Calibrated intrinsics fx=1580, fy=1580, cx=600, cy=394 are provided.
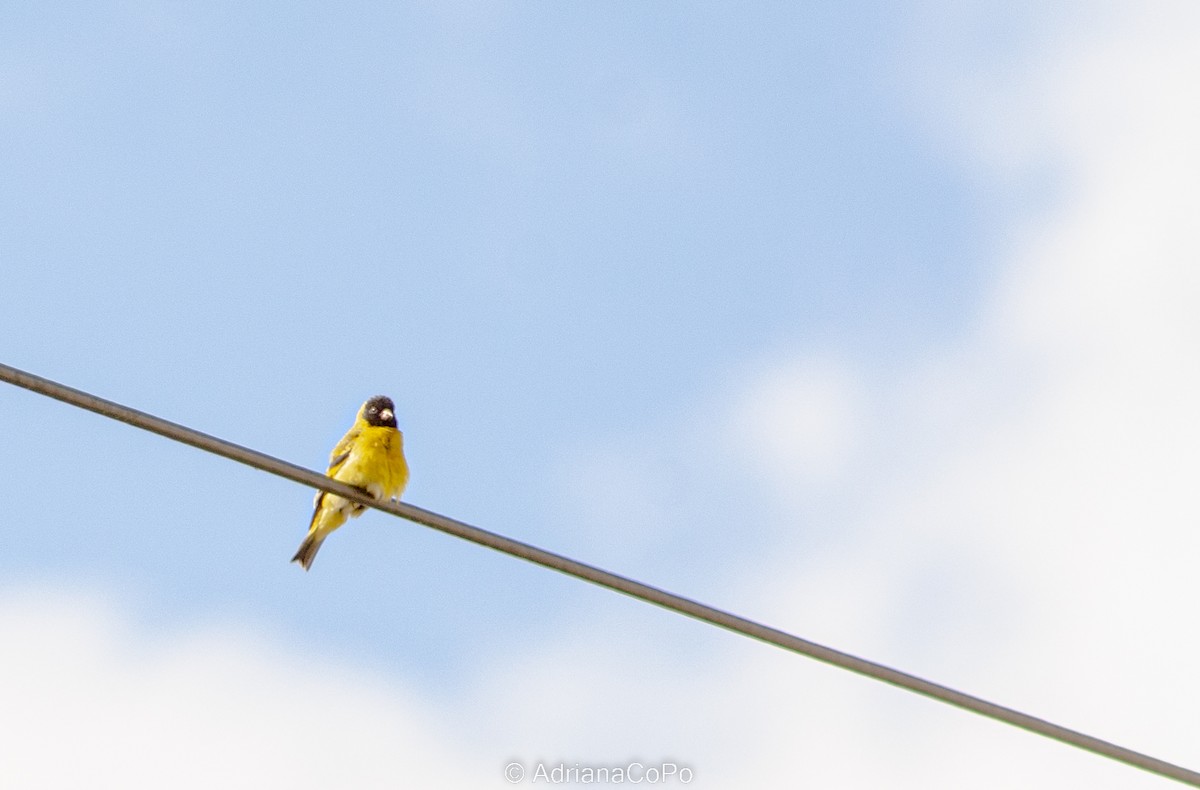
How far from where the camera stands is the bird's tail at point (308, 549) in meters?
11.4

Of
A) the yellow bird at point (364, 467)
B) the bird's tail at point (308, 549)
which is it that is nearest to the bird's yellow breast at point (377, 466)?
the yellow bird at point (364, 467)

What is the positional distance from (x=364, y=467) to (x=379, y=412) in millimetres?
892

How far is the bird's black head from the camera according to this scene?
1102 cm

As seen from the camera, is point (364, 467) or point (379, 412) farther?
point (379, 412)

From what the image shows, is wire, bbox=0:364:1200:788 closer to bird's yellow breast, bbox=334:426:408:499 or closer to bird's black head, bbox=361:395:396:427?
bird's yellow breast, bbox=334:426:408:499

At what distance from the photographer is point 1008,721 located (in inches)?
211

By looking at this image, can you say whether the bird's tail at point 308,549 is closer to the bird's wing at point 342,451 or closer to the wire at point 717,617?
the bird's wing at point 342,451

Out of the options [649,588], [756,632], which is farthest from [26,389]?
[756,632]

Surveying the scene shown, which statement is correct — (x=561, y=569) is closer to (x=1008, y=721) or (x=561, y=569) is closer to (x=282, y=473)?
(x=282, y=473)

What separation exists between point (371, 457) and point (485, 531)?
5.00 metres

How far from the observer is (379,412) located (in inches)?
439

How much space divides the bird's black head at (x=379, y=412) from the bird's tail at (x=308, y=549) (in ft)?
3.04

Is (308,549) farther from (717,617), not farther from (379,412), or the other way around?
(717,617)

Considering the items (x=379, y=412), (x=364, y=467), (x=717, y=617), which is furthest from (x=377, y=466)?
(x=717, y=617)
